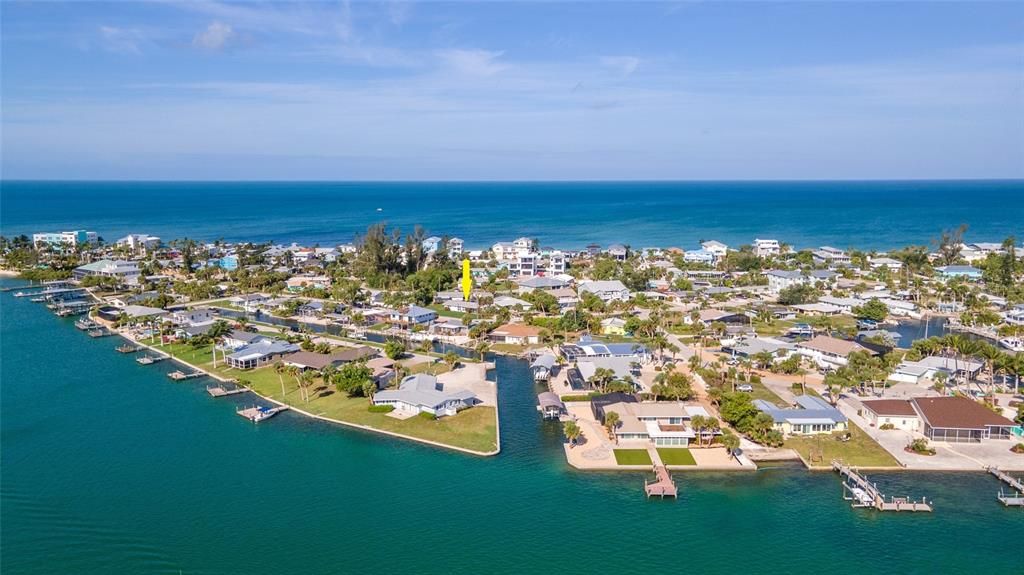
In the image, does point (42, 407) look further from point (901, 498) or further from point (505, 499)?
point (901, 498)

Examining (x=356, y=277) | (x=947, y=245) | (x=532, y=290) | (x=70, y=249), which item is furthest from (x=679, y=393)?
(x=70, y=249)

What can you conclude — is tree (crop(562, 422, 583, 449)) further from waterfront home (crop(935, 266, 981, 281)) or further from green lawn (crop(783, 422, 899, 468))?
waterfront home (crop(935, 266, 981, 281))

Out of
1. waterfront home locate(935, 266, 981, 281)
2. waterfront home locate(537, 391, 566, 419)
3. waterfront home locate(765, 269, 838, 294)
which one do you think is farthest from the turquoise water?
waterfront home locate(935, 266, 981, 281)

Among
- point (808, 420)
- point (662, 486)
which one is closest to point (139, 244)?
point (662, 486)

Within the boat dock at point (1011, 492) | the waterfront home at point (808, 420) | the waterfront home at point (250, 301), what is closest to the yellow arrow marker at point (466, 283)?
the waterfront home at point (250, 301)

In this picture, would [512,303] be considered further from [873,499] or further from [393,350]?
[873,499]
